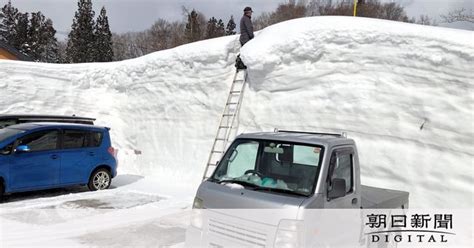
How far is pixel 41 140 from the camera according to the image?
30.3 feet

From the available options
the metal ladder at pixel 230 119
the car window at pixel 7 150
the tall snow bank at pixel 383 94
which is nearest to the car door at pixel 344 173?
the tall snow bank at pixel 383 94

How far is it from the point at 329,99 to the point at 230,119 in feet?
9.46

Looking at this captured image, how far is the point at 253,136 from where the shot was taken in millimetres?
5211

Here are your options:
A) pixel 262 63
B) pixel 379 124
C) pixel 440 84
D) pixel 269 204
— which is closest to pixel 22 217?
pixel 269 204

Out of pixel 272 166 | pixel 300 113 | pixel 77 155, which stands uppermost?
pixel 300 113

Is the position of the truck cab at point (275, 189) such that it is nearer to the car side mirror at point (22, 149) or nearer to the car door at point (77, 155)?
the car side mirror at point (22, 149)

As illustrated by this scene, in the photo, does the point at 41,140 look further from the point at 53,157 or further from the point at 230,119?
the point at 230,119

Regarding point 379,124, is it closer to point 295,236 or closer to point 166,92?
point 295,236

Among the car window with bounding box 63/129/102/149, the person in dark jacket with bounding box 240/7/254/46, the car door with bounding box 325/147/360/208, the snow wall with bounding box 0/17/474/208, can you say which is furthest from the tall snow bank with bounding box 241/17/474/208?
the car window with bounding box 63/129/102/149

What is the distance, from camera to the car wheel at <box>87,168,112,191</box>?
1010 cm

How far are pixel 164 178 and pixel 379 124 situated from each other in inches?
253

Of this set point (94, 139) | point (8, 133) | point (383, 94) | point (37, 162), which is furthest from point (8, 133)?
point (383, 94)

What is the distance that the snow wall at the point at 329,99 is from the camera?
26.0 feet

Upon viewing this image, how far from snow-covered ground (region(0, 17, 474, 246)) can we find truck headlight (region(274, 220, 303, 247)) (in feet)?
9.81
